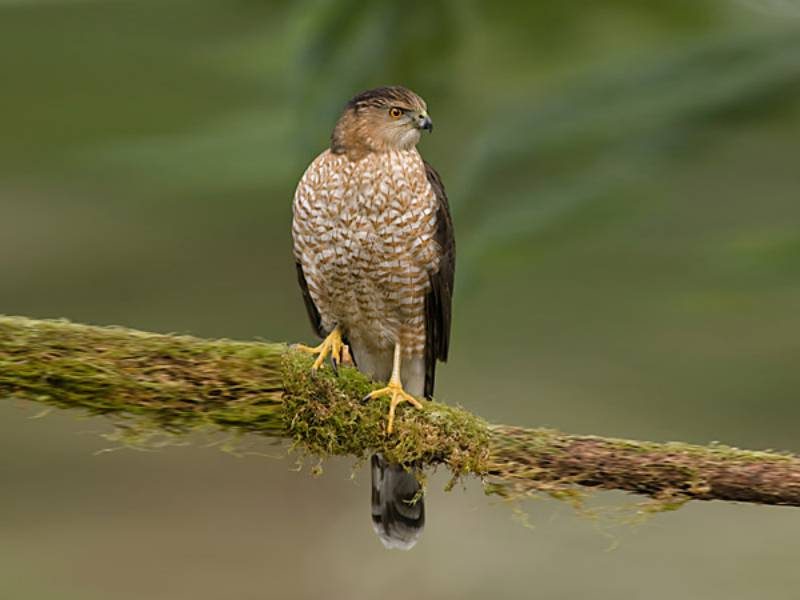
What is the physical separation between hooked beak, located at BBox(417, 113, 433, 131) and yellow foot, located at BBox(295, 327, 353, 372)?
0.45 metres

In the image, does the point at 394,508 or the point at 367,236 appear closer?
the point at 367,236

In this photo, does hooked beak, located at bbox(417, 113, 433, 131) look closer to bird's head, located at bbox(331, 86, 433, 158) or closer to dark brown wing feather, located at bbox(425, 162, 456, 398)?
bird's head, located at bbox(331, 86, 433, 158)

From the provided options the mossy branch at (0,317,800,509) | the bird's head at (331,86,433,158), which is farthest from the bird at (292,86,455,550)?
the mossy branch at (0,317,800,509)

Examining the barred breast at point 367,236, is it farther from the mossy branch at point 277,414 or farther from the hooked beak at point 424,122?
the mossy branch at point 277,414

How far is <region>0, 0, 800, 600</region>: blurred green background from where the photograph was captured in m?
2.42

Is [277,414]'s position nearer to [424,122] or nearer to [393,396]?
[393,396]

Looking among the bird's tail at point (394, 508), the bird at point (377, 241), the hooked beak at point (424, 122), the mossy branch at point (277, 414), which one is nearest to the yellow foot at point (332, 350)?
the bird at point (377, 241)

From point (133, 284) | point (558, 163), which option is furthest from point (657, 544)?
point (558, 163)

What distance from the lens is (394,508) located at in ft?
10.3

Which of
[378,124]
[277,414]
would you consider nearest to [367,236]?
[378,124]

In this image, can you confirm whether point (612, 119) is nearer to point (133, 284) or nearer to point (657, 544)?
point (133, 284)

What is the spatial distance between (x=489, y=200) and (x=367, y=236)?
40 cm

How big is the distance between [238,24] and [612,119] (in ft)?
2.29

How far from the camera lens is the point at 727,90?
7.76 feet
